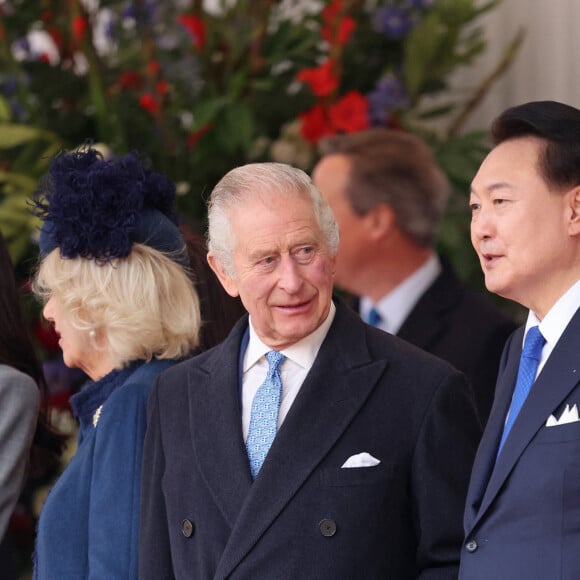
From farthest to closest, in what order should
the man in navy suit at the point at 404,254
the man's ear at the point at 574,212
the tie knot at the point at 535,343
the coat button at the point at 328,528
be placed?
the man in navy suit at the point at 404,254, the coat button at the point at 328,528, the tie knot at the point at 535,343, the man's ear at the point at 574,212

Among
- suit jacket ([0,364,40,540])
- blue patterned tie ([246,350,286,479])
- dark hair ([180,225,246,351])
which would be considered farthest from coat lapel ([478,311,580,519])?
suit jacket ([0,364,40,540])

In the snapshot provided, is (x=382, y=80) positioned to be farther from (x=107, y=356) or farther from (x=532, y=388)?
(x=532, y=388)

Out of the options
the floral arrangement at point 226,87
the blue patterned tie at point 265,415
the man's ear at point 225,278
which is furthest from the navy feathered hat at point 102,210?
the floral arrangement at point 226,87

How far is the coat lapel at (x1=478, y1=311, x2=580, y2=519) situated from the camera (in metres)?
2.18

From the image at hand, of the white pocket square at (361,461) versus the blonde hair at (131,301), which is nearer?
the white pocket square at (361,461)

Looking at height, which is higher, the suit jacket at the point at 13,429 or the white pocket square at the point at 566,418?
the white pocket square at the point at 566,418

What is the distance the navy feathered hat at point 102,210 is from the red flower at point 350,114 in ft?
6.72

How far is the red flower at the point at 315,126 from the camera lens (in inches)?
197

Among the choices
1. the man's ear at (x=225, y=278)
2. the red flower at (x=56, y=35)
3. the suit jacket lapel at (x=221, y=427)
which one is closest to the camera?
the suit jacket lapel at (x=221, y=427)

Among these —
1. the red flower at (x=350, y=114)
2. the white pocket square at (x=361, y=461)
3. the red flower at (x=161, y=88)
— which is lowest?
the white pocket square at (x=361, y=461)

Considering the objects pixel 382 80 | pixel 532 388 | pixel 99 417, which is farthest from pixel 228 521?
pixel 382 80

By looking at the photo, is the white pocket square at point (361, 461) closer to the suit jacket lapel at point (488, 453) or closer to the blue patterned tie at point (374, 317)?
the suit jacket lapel at point (488, 453)

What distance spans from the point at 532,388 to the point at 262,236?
0.66 meters

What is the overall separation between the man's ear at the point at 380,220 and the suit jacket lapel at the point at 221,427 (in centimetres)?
162
